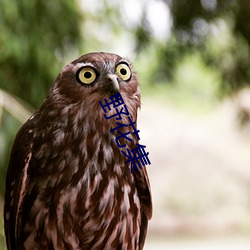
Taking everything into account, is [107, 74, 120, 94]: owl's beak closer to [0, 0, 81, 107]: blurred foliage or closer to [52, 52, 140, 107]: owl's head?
[52, 52, 140, 107]: owl's head

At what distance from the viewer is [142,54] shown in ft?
9.29

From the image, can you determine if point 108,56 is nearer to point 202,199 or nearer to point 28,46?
point 28,46

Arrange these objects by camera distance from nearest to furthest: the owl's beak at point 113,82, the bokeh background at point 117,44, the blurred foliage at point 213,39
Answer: the owl's beak at point 113,82 → the bokeh background at point 117,44 → the blurred foliage at point 213,39

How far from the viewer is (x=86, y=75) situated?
3.01ft

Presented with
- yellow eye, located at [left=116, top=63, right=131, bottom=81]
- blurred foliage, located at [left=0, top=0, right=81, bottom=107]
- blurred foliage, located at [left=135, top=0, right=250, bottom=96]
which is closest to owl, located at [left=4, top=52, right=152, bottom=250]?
yellow eye, located at [left=116, top=63, right=131, bottom=81]

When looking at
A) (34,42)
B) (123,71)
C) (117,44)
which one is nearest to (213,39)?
(117,44)

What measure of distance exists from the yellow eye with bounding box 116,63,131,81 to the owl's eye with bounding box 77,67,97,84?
0.04 metres

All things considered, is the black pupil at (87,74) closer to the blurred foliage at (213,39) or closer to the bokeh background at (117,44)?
the bokeh background at (117,44)

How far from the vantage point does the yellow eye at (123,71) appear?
0.92 meters

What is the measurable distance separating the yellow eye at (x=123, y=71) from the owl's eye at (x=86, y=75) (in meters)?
0.04

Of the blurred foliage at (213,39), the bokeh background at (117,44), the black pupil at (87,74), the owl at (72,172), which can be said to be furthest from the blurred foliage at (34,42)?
the black pupil at (87,74)

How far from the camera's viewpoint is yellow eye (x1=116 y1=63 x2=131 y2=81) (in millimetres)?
920

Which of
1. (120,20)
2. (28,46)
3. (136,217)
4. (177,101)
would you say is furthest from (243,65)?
(177,101)

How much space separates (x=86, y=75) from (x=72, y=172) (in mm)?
171
